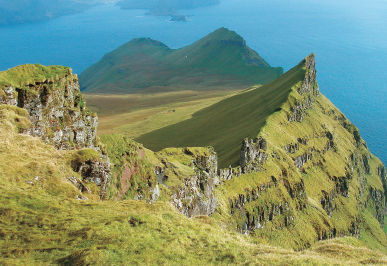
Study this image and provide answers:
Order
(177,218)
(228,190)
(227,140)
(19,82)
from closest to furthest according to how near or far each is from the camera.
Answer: (177,218), (19,82), (228,190), (227,140)

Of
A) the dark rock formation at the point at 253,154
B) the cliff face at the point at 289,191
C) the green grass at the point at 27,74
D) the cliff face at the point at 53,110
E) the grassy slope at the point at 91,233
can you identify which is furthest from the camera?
the dark rock formation at the point at 253,154

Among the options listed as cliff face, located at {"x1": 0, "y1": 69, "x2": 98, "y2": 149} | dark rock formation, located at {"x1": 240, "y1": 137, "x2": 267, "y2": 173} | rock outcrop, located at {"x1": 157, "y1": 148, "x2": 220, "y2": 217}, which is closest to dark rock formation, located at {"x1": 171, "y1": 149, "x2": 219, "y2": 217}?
rock outcrop, located at {"x1": 157, "y1": 148, "x2": 220, "y2": 217}

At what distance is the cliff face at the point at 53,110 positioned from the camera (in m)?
46.4

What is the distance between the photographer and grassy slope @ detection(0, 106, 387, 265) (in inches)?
1110

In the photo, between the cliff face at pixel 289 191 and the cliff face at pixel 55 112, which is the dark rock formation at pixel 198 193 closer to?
the cliff face at pixel 289 191

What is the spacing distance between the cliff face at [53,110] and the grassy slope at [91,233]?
590 cm

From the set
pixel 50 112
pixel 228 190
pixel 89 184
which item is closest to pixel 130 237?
pixel 89 184

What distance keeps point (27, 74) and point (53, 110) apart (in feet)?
20.8

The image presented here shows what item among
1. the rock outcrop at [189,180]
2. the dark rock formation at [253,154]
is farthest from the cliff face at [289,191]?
the rock outcrop at [189,180]

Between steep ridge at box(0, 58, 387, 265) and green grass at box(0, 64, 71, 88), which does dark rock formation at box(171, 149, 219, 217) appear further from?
green grass at box(0, 64, 71, 88)

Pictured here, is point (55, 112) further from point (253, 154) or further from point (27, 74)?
point (253, 154)

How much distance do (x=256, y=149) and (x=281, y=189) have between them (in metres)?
18.4

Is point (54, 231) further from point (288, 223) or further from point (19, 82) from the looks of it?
point (288, 223)

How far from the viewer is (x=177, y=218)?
36.8m
